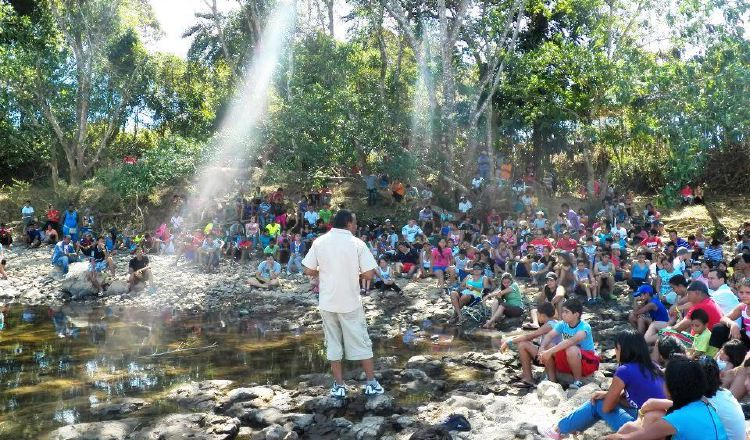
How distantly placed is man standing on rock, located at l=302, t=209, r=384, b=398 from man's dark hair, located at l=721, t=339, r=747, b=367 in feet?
11.5

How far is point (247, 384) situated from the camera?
8273mm

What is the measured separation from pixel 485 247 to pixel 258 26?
14.6 m

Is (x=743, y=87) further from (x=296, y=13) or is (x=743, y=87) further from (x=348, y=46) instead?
(x=296, y=13)

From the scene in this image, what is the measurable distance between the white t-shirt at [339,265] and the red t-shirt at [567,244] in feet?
27.6

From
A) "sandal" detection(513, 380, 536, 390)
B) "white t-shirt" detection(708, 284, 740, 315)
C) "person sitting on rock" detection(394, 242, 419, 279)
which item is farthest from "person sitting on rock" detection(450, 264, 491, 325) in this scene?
"white t-shirt" detection(708, 284, 740, 315)

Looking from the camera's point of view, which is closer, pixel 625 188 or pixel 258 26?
pixel 625 188

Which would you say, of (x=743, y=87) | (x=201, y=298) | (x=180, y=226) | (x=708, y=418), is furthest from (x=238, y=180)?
(x=708, y=418)

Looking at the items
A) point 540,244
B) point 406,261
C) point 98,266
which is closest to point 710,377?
point 540,244

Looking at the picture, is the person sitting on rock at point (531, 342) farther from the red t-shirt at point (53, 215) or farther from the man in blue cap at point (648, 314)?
the red t-shirt at point (53, 215)

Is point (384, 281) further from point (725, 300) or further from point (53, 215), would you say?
point (53, 215)

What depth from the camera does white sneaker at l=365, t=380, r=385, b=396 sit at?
7.10 meters

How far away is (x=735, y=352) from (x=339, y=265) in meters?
3.91

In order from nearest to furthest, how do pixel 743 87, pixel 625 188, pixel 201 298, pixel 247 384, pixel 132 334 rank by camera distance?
pixel 247 384 → pixel 132 334 → pixel 743 87 → pixel 201 298 → pixel 625 188

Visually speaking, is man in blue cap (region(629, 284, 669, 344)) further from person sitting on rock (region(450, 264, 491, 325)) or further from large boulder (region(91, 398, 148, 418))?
large boulder (region(91, 398, 148, 418))
